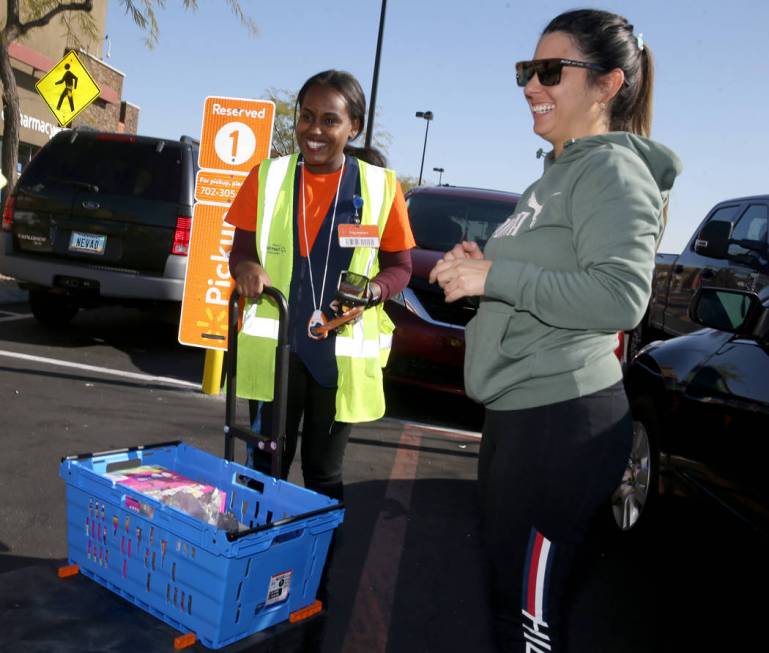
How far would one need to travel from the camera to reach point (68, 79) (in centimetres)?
1109

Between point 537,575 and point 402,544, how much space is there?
2.22 m

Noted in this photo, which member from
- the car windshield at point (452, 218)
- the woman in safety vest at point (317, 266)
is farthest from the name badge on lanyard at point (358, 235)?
the car windshield at point (452, 218)

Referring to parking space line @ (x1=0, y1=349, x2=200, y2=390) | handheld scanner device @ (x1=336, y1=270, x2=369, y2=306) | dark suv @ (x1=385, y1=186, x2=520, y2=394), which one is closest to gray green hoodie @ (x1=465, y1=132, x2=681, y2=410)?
handheld scanner device @ (x1=336, y1=270, x2=369, y2=306)

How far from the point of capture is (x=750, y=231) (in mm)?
8781

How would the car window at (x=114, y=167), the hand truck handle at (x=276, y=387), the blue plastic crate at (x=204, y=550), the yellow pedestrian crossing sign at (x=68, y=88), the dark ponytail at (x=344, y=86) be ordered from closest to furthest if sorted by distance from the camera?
the blue plastic crate at (x=204, y=550), the hand truck handle at (x=276, y=387), the dark ponytail at (x=344, y=86), the car window at (x=114, y=167), the yellow pedestrian crossing sign at (x=68, y=88)

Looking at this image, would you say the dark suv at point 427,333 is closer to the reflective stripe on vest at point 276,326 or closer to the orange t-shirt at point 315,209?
the orange t-shirt at point 315,209

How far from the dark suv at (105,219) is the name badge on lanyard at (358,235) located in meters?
4.80

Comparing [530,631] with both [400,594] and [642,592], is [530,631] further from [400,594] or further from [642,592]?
[642,592]

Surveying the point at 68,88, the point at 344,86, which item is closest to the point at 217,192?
the point at 344,86

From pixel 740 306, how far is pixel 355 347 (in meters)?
1.61

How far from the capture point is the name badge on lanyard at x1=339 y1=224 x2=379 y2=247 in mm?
2887

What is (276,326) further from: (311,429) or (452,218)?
(452,218)

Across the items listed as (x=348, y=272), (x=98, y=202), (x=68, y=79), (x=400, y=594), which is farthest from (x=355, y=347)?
(x=68, y=79)

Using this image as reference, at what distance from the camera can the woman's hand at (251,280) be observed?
2.77 m
